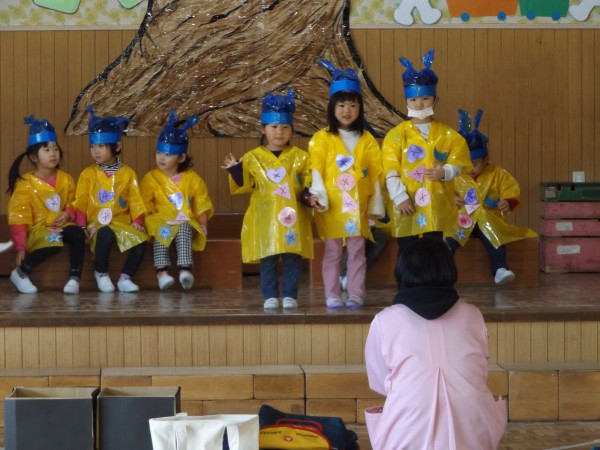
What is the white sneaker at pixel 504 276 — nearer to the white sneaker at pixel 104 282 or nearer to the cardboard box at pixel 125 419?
the white sneaker at pixel 104 282

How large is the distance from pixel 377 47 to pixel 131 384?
13.1 feet

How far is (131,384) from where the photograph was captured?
178 inches

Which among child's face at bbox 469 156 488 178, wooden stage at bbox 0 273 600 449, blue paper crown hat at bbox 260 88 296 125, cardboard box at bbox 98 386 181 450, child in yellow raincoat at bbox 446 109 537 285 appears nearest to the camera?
cardboard box at bbox 98 386 181 450

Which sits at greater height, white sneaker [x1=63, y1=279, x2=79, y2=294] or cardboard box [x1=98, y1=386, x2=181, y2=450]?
white sneaker [x1=63, y1=279, x2=79, y2=294]

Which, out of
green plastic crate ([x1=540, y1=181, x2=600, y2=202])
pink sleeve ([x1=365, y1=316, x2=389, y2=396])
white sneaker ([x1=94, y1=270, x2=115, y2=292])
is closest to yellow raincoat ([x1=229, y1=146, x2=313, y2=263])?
white sneaker ([x1=94, y1=270, x2=115, y2=292])

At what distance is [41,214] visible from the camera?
20.0 ft

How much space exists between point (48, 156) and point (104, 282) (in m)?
0.82

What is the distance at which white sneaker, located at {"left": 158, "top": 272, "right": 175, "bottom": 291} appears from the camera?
5984 millimetres

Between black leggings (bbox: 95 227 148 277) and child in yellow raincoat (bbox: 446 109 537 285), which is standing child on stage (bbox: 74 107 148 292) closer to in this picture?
black leggings (bbox: 95 227 148 277)

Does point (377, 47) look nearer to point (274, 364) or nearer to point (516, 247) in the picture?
point (516, 247)

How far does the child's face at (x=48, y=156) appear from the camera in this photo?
613 centimetres

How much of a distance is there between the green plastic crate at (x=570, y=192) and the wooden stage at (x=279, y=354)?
2.51 metres

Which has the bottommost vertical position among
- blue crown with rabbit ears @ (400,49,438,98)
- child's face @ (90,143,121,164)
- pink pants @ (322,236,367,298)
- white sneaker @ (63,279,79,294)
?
white sneaker @ (63,279,79,294)

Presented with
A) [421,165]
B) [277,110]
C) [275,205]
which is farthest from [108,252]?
[421,165]
